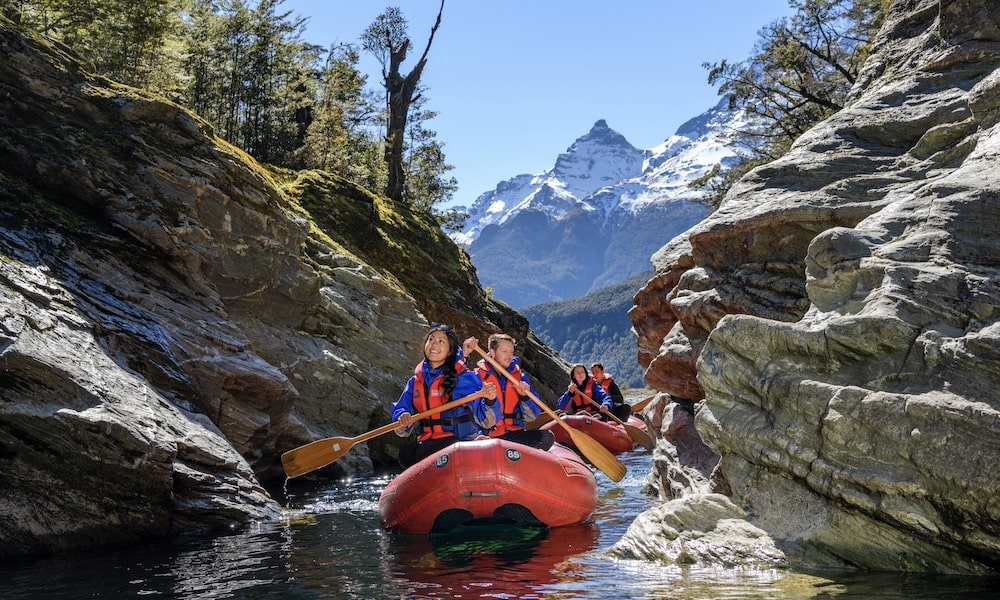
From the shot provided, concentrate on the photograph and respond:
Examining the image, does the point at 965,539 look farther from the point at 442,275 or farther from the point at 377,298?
the point at 442,275

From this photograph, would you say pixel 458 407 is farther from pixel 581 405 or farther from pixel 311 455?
pixel 581 405

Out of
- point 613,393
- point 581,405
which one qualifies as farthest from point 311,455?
point 613,393

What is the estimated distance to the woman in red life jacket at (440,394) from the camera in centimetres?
1048

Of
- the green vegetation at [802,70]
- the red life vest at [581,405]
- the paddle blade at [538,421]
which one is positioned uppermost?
the green vegetation at [802,70]

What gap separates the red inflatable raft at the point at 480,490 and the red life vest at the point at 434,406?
1127 mm

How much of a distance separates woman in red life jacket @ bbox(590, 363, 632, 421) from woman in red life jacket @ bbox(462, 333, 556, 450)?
8486 mm

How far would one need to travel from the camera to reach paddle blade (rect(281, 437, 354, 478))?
11.0 meters

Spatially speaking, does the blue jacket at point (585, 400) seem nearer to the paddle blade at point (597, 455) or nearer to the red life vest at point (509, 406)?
the paddle blade at point (597, 455)

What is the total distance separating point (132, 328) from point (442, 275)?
16.1m

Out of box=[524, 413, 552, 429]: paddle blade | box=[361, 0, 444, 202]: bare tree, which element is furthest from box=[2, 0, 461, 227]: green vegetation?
box=[524, 413, 552, 429]: paddle blade

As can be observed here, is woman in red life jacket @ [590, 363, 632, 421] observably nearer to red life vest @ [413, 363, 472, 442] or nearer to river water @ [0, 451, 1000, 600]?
red life vest @ [413, 363, 472, 442]

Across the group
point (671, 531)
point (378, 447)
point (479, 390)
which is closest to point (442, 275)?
point (378, 447)

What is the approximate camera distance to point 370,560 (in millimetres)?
7902

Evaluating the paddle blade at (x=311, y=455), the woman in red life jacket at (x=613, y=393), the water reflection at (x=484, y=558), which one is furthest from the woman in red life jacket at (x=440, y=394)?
the woman in red life jacket at (x=613, y=393)
